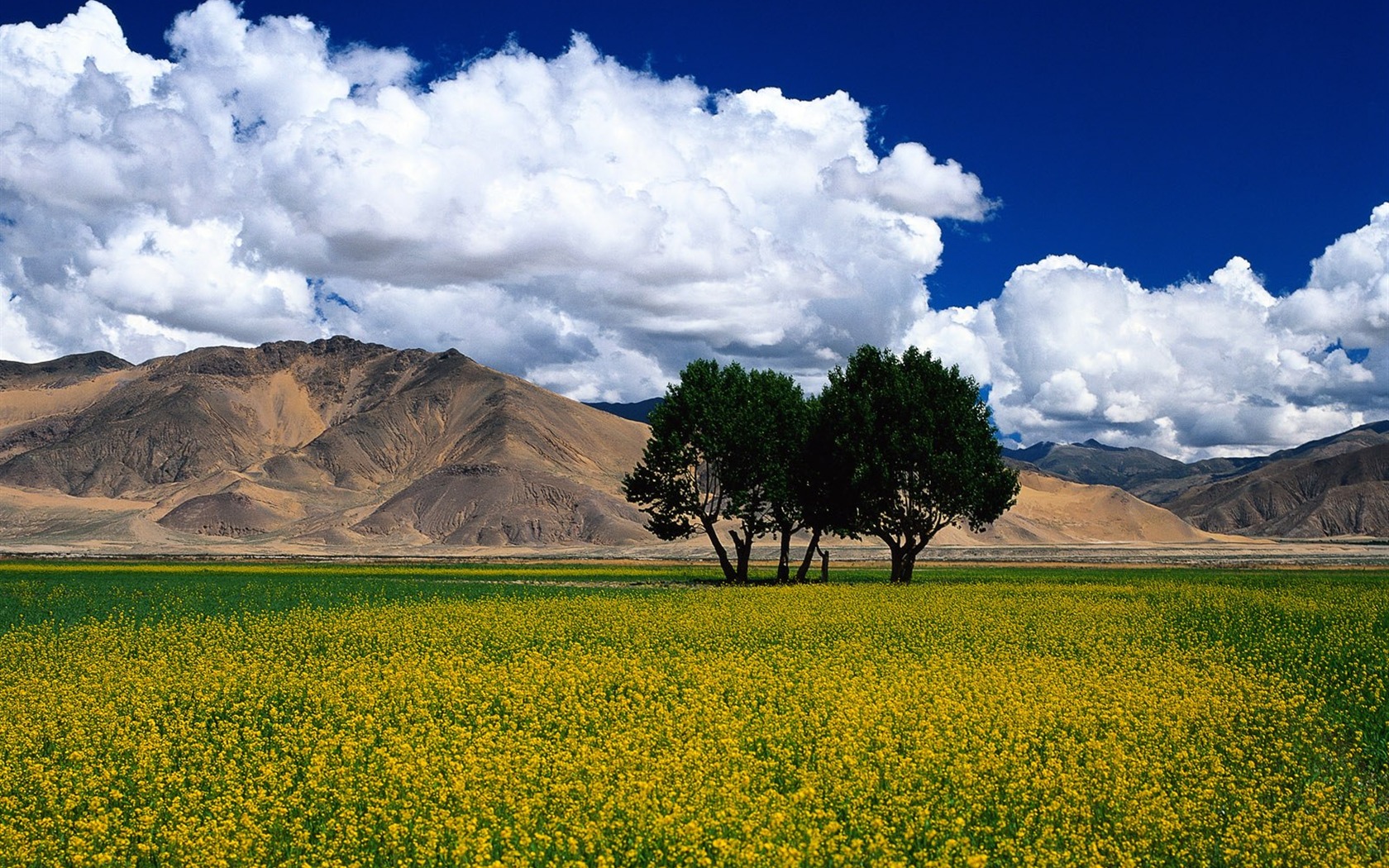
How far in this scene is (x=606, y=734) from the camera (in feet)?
51.8

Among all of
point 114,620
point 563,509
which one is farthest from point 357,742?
point 563,509

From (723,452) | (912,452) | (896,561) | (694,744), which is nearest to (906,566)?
(896,561)

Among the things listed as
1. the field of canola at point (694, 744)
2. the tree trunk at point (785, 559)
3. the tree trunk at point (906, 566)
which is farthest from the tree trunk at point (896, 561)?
the field of canola at point (694, 744)

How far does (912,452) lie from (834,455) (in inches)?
215

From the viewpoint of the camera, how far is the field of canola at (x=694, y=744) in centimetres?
1145

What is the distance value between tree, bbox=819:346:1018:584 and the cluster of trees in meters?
0.07

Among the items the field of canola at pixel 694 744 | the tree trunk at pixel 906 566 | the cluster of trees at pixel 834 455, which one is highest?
the cluster of trees at pixel 834 455

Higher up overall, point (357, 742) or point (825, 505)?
point (825, 505)

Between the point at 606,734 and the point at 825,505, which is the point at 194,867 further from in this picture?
the point at 825,505

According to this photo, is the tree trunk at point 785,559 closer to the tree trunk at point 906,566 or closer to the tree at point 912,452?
the tree at point 912,452

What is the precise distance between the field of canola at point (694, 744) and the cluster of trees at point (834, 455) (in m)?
25.2

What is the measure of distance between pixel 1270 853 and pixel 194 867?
12011 mm

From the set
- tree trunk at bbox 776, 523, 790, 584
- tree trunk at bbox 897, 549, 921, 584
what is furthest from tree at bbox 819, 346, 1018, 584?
tree trunk at bbox 776, 523, 790, 584

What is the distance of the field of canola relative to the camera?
11.4m
